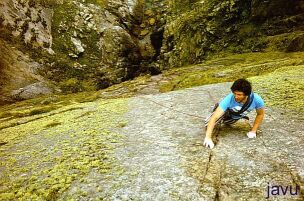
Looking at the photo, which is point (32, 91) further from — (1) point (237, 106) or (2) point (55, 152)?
(1) point (237, 106)

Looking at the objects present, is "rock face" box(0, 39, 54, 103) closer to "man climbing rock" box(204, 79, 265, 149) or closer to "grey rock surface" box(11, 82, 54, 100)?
"grey rock surface" box(11, 82, 54, 100)

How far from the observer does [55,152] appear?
397 inches

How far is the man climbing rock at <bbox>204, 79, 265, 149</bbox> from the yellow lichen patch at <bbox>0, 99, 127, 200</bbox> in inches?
123

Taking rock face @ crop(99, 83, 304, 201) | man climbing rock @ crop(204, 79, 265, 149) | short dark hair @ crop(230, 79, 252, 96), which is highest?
short dark hair @ crop(230, 79, 252, 96)

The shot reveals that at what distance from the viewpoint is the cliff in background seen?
102 feet

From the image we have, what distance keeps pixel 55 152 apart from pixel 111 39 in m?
30.2

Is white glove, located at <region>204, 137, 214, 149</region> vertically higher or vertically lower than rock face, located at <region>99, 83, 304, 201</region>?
higher

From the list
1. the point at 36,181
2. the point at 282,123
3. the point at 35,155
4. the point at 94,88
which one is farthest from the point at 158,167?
the point at 94,88

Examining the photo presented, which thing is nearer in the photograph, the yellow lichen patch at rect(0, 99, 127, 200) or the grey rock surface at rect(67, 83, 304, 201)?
the grey rock surface at rect(67, 83, 304, 201)

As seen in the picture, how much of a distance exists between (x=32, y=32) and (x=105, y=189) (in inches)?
1194

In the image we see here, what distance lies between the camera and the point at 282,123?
10836 millimetres

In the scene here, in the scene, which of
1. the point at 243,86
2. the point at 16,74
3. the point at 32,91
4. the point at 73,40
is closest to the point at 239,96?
the point at 243,86

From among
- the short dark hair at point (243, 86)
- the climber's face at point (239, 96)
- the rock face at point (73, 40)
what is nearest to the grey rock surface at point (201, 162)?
the climber's face at point (239, 96)

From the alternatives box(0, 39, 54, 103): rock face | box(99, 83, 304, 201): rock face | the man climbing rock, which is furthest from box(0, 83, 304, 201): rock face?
box(0, 39, 54, 103): rock face
